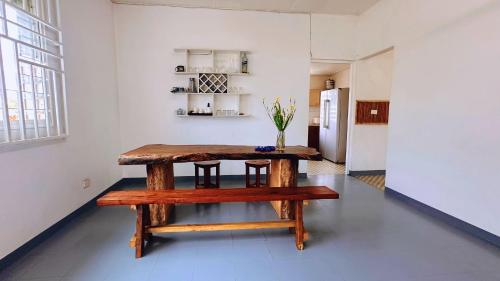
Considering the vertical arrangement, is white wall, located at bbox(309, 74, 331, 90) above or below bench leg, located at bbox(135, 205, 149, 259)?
above

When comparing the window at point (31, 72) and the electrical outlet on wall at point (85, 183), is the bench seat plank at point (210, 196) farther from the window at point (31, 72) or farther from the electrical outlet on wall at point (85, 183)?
the electrical outlet on wall at point (85, 183)

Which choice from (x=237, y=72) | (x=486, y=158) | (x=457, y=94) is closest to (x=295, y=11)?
(x=237, y=72)

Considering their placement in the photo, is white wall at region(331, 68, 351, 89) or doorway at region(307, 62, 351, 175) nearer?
doorway at region(307, 62, 351, 175)

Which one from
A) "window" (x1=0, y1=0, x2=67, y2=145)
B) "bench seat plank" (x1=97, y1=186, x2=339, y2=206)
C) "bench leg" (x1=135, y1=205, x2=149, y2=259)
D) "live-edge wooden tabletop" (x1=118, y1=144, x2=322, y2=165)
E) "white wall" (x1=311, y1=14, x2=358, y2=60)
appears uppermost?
"white wall" (x1=311, y1=14, x2=358, y2=60)

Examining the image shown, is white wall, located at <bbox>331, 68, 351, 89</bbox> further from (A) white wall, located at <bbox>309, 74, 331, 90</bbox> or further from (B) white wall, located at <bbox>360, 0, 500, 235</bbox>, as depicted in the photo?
(B) white wall, located at <bbox>360, 0, 500, 235</bbox>

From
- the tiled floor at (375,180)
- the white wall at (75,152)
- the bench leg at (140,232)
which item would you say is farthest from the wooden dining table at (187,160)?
the tiled floor at (375,180)

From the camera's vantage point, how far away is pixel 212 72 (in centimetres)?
410

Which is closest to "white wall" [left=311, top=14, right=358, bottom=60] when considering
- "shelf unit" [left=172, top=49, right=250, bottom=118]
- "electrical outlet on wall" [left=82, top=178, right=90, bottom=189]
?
"shelf unit" [left=172, top=49, right=250, bottom=118]

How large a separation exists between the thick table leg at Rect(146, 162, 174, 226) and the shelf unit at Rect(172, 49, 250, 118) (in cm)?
170

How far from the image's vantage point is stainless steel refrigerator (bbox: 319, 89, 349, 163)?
19.2 feet

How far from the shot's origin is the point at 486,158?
2.43 meters

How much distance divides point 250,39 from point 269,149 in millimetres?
2472

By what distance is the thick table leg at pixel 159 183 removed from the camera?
254 cm

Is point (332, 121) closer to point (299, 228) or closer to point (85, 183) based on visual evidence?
point (299, 228)
